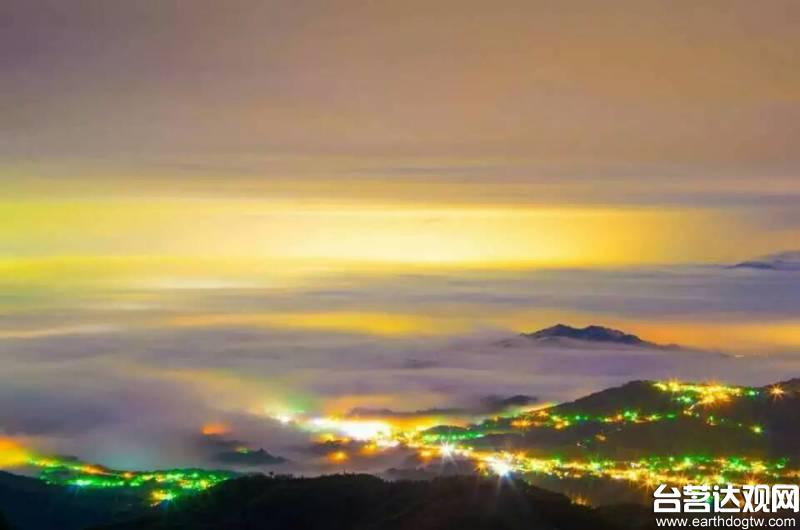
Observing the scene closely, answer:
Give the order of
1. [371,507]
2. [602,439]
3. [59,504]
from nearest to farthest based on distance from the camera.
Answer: [371,507] < [59,504] < [602,439]

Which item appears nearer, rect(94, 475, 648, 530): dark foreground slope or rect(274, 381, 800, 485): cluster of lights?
rect(94, 475, 648, 530): dark foreground slope

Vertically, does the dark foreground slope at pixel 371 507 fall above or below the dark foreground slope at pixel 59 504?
above

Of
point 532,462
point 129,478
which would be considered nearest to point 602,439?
point 532,462

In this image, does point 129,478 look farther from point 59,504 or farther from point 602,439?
point 602,439

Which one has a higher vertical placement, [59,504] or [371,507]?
[371,507]

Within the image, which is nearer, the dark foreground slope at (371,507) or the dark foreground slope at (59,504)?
the dark foreground slope at (371,507)

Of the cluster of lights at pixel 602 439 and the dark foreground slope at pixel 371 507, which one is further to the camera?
the cluster of lights at pixel 602 439

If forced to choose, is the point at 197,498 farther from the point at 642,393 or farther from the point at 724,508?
the point at 642,393

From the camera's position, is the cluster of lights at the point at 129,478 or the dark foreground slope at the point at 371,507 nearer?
Answer: the dark foreground slope at the point at 371,507
